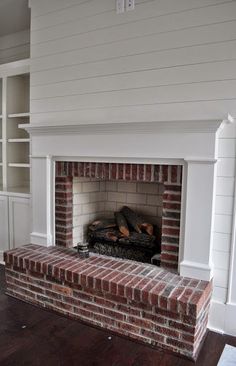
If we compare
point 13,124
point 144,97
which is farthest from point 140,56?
point 13,124

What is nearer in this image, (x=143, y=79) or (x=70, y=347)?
(x=70, y=347)

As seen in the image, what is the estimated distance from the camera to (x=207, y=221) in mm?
2111

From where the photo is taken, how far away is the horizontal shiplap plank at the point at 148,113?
6.77ft

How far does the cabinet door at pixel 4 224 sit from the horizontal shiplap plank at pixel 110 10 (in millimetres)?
1893

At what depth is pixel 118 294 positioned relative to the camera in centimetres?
207

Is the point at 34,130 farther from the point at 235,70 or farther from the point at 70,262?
the point at 235,70

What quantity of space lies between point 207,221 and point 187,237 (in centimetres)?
20

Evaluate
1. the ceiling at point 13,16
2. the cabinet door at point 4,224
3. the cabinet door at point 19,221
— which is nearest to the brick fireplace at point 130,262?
the cabinet door at point 19,221

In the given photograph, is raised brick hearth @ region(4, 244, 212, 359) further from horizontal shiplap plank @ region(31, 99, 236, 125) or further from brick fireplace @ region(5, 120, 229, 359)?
horizontal shiplap plank @ region(31, 99, 236, 125)

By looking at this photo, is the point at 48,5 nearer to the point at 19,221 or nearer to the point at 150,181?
the point at 150,181

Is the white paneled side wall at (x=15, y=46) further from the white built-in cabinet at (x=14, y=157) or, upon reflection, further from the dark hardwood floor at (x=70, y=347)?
the dark hardwood floor at (x=70, y=347)

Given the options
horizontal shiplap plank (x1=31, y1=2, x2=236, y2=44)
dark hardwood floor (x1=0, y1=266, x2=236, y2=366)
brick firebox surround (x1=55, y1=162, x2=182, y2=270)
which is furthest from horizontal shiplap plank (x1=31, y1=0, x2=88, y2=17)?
dark hardwood floor (x1=0, y1=266, x2=236, y2=366)

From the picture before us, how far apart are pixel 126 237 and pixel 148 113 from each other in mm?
1236

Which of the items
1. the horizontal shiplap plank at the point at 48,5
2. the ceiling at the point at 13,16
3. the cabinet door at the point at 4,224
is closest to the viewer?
the horizontal shiplap plank at the point at 48,5
